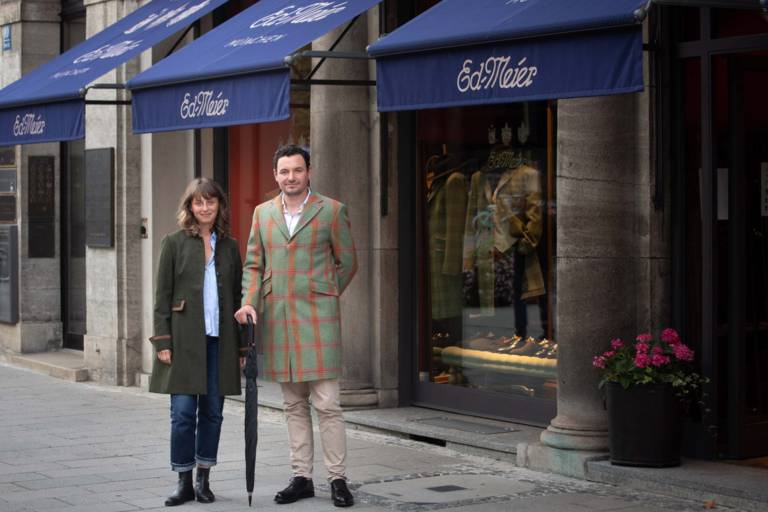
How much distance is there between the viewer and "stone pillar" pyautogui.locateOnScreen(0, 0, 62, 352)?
53.6ft

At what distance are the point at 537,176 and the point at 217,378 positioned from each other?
3367 mm

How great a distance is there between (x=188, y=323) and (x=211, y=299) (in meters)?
0.18

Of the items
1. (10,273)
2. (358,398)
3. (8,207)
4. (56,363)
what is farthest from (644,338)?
(8,207)

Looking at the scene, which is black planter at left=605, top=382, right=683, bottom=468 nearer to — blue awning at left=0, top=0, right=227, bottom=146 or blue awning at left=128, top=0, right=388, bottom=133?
blue awning at left=128, top=0, right=388, bottom=133

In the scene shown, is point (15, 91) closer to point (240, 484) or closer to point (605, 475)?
point (240, 484)

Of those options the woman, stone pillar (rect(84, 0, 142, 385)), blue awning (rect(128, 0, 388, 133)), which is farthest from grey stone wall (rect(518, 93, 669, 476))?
→ stone pillar (rect(84, 0, 142, 385))

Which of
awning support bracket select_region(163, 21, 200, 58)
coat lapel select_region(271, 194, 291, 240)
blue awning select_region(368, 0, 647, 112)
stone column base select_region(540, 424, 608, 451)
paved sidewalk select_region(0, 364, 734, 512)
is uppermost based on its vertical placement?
awning support bracket select_region(163, 21, 200, 58)

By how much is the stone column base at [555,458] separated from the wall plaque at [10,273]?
8.73 meters

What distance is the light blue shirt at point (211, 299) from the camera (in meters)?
7.87

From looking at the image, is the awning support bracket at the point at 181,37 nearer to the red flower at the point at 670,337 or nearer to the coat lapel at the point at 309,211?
the coat lapel at the point at 309,211

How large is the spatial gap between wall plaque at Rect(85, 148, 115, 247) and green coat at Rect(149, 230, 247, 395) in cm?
626

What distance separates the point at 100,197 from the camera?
14.2 meters

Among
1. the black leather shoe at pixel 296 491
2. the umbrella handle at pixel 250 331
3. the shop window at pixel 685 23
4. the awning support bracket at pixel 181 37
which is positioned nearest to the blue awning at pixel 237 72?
the awning support bracket at pixel 181 37

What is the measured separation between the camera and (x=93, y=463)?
9320 millimetres
